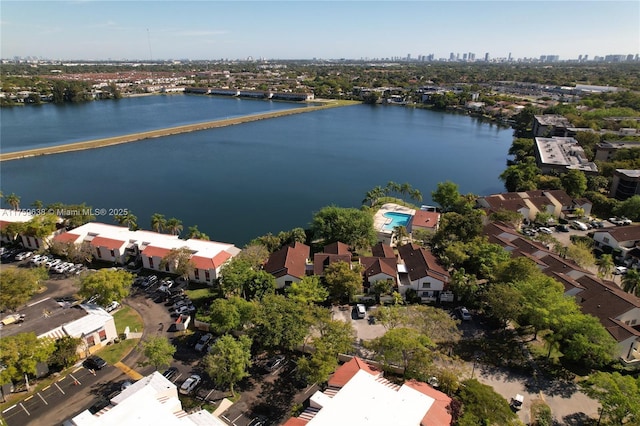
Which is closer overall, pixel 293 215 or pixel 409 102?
pixel 293 215

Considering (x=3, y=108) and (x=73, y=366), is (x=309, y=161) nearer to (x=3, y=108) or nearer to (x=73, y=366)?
(x=73, y=366)

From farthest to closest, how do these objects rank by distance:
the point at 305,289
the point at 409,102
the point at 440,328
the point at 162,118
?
the point at 409,102, the point at 162,118, the point at 305,289, the point at 440,328

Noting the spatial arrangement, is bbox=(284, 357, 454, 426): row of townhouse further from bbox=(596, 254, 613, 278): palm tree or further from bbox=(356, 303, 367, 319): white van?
bbox=(596, 254, 613, 278): palm tree

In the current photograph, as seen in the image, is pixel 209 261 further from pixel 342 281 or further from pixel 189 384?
pixel 189 384

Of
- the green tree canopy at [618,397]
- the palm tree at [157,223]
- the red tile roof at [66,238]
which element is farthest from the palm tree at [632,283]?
the red tile roof at [66,238]

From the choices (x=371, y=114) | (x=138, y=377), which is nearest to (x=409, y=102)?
(x=371, y=114)

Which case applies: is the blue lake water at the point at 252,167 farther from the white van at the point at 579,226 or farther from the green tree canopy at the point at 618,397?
the green tree canopy at the point at 618,397
